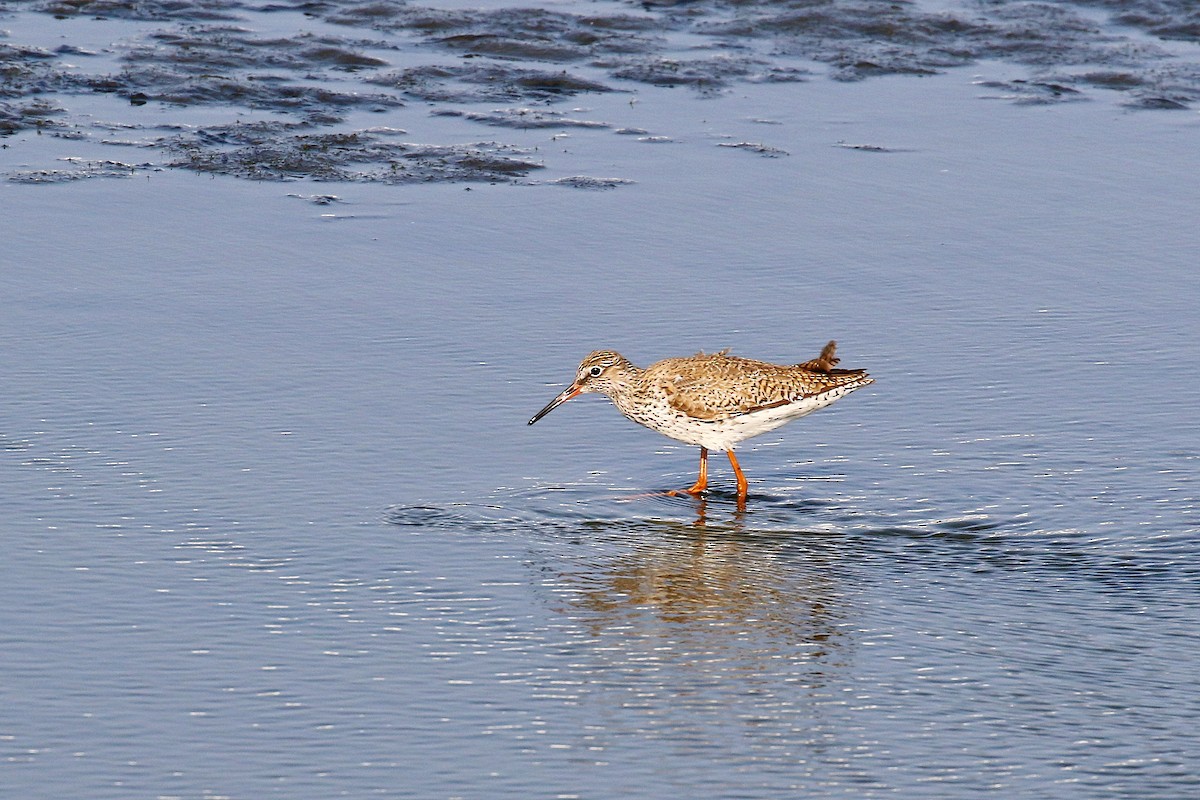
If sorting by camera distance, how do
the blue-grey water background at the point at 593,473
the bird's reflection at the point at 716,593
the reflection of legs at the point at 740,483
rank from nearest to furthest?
the blue-grey water background at the point at 593,473
the bird's reflection at the point at 716,593
the reflection of legs at the point at 740,483

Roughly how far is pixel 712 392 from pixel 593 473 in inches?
34.2

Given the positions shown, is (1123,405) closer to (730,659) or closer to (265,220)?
(730,659)

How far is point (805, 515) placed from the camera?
34.0ft

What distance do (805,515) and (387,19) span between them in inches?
541

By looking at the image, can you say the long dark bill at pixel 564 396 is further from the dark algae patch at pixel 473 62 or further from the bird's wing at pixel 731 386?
the dark algae patch at pixel 473 62

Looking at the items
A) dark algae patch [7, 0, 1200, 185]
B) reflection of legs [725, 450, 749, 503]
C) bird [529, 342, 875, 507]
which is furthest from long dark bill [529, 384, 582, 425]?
dark algae patch [7, 0, 1200, 185]

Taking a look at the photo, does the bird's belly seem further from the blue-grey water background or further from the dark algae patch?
the dark algae patch

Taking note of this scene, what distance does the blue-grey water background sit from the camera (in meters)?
7.54

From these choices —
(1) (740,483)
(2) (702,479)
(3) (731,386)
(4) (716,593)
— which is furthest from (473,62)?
(4) (716,593)

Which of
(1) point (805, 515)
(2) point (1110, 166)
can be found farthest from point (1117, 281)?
(1) point (805, 515)

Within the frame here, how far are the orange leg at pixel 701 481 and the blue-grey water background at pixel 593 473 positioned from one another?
15 centimetres

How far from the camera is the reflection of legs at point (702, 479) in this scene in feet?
36.1

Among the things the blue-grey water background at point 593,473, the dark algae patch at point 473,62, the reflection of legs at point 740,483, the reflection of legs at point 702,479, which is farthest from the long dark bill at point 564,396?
the dark algae patch at point 473,62

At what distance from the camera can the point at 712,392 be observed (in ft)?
36.4
